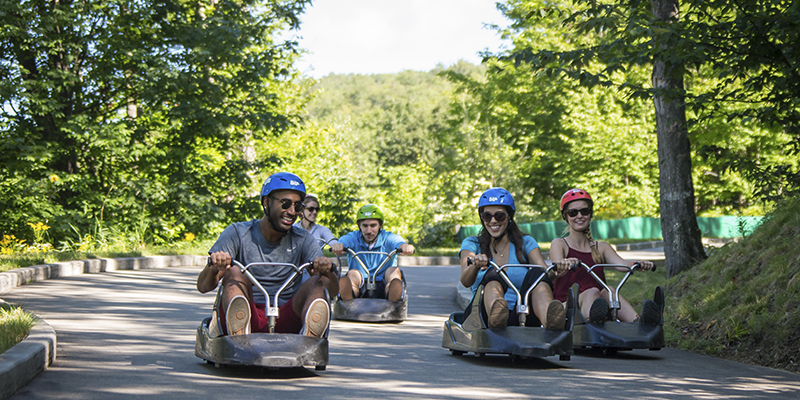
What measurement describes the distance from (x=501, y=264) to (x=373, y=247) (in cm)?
432

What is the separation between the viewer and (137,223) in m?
22.4

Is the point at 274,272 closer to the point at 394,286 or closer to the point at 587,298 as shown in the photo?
the point at 587,298

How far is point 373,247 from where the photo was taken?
12.4m

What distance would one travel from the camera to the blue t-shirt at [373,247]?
39.5 ft

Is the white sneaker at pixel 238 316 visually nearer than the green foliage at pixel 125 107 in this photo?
Yes

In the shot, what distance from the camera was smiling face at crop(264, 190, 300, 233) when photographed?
695cm

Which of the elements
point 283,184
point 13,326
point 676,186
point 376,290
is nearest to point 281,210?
point 283,184

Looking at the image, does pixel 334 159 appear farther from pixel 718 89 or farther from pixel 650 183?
pixel 718 89

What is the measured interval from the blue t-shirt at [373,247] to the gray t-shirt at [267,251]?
4759 mm

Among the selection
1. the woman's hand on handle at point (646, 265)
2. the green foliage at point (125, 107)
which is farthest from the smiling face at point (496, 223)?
the green foliage at point (125, 107)

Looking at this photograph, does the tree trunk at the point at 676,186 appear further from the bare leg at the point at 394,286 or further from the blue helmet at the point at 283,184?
the blue helmet at the point at 283,184

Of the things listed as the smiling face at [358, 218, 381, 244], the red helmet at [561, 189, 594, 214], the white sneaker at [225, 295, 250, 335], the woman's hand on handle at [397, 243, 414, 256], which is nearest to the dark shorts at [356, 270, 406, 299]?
the woman's hand on handle at [397, 243, 414, 256]

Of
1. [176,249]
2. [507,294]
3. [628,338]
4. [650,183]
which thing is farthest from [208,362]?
[650,183]

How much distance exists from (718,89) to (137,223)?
616 inches
